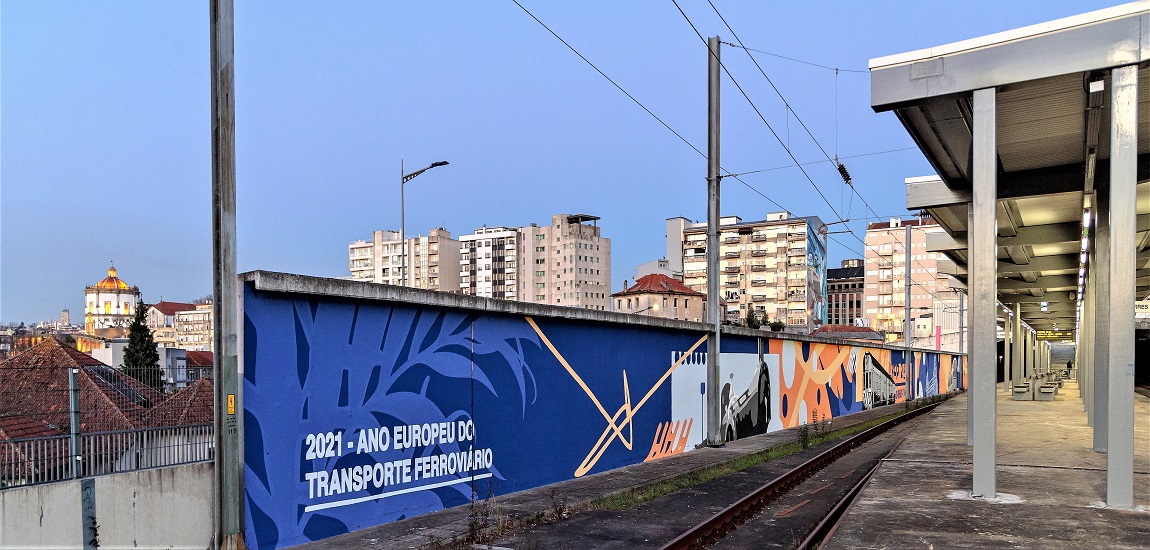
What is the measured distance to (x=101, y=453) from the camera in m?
8.87

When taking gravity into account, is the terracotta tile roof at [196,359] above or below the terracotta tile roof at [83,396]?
below

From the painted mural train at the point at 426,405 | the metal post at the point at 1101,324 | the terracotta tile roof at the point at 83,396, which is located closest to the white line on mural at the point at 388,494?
the painted mural train at the point at 426,405

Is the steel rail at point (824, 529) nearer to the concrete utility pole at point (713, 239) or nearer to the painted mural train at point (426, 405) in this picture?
the painted mural train at point (426, 405)

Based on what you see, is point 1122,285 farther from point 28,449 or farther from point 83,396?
point 28,449

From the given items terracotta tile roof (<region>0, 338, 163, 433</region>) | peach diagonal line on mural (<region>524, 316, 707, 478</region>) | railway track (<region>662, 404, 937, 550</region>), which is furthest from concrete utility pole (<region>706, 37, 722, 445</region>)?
terracotta tile roof (<region>0, 338, 163, 433</region>)

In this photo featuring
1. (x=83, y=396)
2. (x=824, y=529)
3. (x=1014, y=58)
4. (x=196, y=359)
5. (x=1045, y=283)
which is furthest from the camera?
(x=196, y=359)

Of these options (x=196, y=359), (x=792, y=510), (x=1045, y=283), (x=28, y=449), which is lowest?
(x=196, y=359)

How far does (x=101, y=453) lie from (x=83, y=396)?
25.7 inches

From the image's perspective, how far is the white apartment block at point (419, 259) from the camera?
559 ft

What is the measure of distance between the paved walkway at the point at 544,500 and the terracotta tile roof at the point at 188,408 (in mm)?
2107

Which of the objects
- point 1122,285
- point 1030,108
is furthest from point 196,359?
point 1122,285

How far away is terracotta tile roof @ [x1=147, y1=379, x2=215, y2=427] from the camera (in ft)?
31.0

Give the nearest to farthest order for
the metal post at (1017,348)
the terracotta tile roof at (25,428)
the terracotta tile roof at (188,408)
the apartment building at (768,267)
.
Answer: the terracotta tile roof at (25,428)
the terracotta tile roof at (188,408)
the metal post at (1017,348)
the apartment building at (768,267)

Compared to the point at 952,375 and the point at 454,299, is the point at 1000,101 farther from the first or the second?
the point at 952,375
